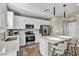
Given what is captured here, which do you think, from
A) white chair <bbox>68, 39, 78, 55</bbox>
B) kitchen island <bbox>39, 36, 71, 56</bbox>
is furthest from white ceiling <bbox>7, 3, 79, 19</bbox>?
white chair <bbox>68, 39, 78, 55</bbox>

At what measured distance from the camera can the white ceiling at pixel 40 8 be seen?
164 cm

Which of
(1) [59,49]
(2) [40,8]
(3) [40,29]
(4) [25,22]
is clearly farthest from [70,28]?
(4) [25,22]

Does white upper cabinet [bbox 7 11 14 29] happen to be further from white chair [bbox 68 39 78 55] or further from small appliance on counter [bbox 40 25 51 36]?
white chair [bbox 68 39 78 55]

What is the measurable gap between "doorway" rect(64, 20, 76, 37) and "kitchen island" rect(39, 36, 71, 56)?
0.11 metres

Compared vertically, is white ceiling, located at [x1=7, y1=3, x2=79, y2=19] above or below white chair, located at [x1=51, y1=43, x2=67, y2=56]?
above

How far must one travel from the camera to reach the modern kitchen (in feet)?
5.41

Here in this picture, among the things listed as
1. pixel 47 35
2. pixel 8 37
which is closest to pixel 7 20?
pixel 8 37

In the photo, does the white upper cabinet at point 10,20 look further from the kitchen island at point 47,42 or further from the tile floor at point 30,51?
the kitchen island at point 47,42

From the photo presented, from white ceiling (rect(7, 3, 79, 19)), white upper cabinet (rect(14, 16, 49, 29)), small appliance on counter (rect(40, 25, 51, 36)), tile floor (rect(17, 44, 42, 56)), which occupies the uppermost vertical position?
white ceiling (rect(7, 3, 79, 19))

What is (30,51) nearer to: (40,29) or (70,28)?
(40,29)

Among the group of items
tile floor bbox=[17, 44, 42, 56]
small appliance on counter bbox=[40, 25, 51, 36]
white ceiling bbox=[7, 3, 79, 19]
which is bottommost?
tile floor bbox=[17, 44, 42, 56]

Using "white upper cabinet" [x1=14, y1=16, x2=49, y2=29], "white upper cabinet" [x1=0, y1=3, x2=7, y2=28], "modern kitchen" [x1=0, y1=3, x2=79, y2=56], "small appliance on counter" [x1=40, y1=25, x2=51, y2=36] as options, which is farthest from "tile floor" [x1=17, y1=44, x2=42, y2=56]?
"white upper cabinet" [x1=0, y1=3, x2=7, y2=28]

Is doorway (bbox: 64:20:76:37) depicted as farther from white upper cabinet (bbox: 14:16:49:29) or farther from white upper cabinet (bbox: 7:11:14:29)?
white upper cabinet (bbox: 7:11:14:29)

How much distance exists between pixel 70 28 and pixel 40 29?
52 cm
